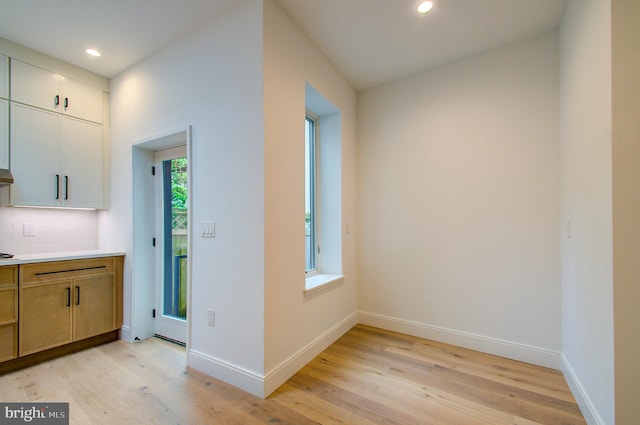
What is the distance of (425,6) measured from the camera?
1.99 meters

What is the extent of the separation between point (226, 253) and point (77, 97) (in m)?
2.52

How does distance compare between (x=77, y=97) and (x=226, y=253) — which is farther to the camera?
(x=77, y=97)

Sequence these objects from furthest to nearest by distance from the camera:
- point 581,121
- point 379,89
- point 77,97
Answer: point 379,89 → point 77,97 → point 581,121

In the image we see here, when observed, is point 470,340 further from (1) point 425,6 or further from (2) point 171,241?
(2) point 171,241

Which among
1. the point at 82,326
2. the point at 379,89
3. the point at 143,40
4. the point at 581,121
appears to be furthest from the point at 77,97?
the point at 581,121

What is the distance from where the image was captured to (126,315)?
110 inches

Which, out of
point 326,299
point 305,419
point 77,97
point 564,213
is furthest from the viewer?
point 77,97

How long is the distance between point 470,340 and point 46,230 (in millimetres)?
4464

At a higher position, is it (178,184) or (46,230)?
(178,184)

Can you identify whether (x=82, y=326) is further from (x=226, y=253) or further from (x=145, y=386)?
(x=226, y=253)

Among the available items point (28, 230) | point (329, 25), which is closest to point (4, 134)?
point (28, 230)

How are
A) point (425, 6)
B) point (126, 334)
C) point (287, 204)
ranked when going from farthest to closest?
point (126, 334) → point (287, 204) → point (425, 6)

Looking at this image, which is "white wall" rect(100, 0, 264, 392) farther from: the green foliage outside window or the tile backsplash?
the tile backsplash

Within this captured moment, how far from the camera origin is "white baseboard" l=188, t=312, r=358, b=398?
1870 mm
